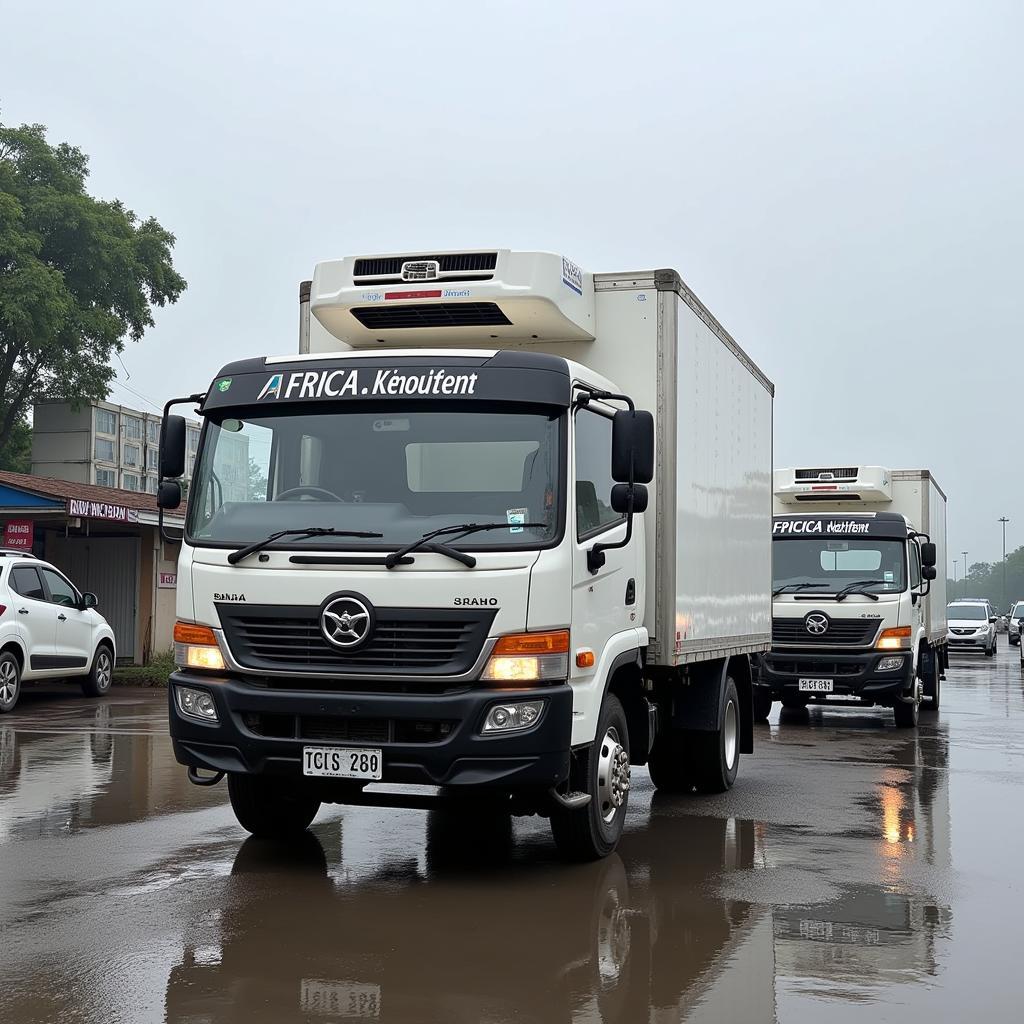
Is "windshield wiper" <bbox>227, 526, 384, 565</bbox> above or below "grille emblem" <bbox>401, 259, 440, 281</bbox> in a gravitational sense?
below

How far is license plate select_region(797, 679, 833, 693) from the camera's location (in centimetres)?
1673

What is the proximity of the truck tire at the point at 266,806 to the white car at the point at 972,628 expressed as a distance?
37.1 metres

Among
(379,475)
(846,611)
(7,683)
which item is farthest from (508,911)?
(7,683)

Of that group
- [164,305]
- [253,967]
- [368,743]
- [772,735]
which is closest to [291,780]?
[368,743]

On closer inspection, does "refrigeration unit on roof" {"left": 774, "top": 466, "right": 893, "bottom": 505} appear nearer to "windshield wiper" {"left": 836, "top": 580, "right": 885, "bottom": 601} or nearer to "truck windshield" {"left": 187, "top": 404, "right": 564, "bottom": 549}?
"windshield wiper" {"left": 836, "top": 580, "right": 885, "bottom": 601}

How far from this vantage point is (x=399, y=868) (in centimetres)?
779

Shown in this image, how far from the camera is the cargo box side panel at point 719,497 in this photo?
905cm

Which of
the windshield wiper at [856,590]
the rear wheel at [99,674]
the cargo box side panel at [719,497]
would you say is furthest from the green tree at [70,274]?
the cargo box side panel at [719,497]

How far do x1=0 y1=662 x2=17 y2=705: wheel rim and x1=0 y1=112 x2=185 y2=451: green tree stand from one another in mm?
25972

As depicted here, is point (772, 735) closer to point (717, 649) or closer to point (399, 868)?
point (717, 649)

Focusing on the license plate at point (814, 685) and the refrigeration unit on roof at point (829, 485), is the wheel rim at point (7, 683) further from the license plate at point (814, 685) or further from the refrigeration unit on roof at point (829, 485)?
the refrigeration unit on roof at point (829, 485)

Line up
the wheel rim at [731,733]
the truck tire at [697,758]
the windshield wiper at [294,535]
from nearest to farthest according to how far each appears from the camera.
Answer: the windshield wiper at [294,535] < the truck tire at [697,758] < the wheel rim at [731,733]

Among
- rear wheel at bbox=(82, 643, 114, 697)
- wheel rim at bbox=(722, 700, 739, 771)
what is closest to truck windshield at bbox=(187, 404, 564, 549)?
wheel rim at bbox=(722, 700, 739, 771)

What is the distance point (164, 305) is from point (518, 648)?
42.1 meters
